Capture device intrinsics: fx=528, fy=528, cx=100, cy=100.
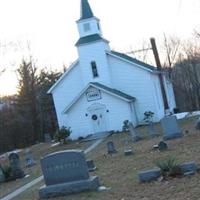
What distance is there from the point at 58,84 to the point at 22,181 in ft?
86.2

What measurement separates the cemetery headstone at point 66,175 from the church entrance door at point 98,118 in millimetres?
28694

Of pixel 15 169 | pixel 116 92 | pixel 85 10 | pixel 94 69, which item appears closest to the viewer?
pixel 15 169

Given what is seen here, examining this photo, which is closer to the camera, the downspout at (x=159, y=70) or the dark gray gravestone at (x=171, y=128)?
the dark gray gravestone at (x=171, y=128)

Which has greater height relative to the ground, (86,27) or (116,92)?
(86,27)

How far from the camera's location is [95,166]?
1919 cm

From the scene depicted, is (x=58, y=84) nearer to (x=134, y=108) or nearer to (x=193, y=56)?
(x=134, y=108)

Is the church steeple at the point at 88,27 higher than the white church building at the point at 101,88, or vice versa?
the church steeple at the point at 88,27

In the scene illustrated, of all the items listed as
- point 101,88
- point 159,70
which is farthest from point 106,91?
point 159,70

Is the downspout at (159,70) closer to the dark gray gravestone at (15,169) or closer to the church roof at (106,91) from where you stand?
the church roof at (106,91)

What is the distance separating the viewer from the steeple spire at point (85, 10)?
151 ft

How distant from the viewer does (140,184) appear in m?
13.1

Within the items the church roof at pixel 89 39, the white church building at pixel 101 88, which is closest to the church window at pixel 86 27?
the white church building at pixel 101 88

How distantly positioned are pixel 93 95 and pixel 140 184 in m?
30.3

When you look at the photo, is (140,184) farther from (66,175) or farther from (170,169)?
(66,175)
